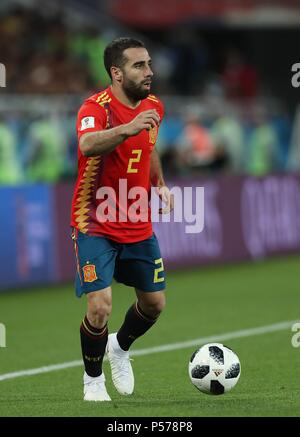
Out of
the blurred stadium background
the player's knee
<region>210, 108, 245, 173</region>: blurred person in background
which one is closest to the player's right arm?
the player's knee

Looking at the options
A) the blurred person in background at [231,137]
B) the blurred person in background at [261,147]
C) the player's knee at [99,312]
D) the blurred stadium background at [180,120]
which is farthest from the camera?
the blurred person in background at [261,147]

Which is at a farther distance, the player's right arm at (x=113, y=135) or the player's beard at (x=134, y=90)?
the player's beard at (x=134, y=90)

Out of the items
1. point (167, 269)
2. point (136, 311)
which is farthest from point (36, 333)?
point (167, 269)

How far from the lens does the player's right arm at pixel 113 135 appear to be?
7.76 meters

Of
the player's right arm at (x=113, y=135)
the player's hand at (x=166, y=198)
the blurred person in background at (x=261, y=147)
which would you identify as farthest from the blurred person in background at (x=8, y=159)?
the player's right arm at (x=113, y=135)

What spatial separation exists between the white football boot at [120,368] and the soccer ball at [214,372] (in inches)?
20.0

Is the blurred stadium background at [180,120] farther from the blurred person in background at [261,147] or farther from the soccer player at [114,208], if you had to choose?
the soccer player at [114,208]

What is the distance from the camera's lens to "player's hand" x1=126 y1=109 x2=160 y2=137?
25.4ft

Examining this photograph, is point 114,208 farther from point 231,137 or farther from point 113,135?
point 231,137

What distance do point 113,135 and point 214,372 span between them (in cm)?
168

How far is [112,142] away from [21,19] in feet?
55.2

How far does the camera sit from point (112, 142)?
7.79 metres

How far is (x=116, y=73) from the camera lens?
27.1ft

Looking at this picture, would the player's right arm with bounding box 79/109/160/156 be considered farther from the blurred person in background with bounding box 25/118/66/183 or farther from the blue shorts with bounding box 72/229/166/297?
the blurred person in background with bounding box 25/118/66/183
